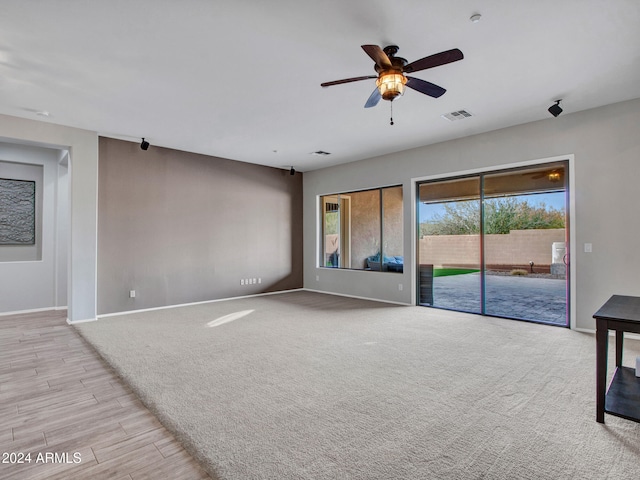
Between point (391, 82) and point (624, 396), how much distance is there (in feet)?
9.53

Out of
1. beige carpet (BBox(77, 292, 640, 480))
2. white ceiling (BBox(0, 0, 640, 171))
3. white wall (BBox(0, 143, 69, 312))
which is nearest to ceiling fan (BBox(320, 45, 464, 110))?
white ceiling (BBox(0, 0, 640, 171))

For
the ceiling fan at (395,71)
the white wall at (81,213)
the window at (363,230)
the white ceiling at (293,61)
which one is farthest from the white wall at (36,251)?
the ceiling fan at (395,71)

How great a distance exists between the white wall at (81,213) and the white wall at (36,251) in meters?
1.39

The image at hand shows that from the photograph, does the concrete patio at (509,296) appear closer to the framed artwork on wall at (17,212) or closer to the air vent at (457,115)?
the air vent at (457,115)

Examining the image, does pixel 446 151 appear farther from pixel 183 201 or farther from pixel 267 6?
pixel 183 201

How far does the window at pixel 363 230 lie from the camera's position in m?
6.75

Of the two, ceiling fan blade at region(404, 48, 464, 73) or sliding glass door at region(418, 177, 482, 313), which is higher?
ceiling fan blade at region(404, 48, 464, 73)

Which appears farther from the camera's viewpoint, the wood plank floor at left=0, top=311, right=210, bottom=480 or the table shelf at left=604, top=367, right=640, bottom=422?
the table shelf at left=604, top=367, right=640, bottom=422

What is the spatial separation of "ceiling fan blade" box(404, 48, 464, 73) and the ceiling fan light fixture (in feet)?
0.28

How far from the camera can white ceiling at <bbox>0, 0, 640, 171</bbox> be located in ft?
8.34

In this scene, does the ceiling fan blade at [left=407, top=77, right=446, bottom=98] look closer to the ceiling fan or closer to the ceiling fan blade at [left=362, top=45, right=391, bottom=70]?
the ceiling fan

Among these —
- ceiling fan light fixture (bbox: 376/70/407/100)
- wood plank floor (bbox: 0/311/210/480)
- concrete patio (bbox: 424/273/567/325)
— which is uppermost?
ceiling fan light fixture (bbox: 376/70/407/100)

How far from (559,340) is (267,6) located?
15.2 ft

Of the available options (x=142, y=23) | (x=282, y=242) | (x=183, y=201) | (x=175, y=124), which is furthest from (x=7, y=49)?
(x=282, y=242)
